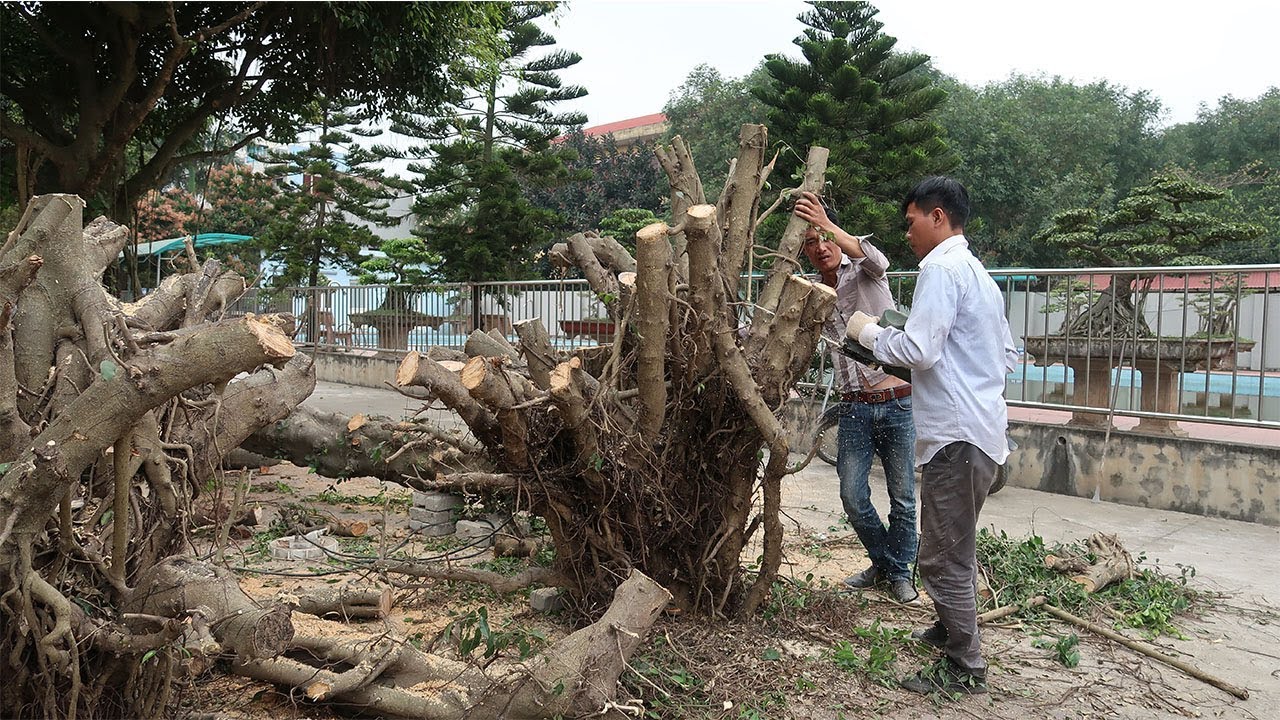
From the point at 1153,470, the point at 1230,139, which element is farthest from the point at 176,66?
the point at 1230,139

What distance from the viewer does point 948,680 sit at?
3260 mm

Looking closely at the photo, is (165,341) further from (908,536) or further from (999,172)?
(999,172)

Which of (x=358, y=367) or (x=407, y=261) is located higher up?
(x=407, y=261)

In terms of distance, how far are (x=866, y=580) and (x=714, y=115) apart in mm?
26921

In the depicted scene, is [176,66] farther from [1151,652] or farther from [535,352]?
[1151,652]

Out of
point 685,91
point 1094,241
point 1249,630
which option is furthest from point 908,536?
point 685,91

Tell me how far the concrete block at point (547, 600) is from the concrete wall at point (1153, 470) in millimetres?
4777

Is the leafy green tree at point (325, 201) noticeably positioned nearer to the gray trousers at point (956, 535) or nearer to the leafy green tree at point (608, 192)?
the leafy green tree at point (608, 192)

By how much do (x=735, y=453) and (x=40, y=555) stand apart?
2.33m

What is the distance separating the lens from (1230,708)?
3.20m

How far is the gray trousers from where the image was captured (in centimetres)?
320

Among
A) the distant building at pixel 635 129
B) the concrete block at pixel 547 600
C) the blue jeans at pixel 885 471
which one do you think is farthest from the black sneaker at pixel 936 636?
the distant building at pixel 635 129

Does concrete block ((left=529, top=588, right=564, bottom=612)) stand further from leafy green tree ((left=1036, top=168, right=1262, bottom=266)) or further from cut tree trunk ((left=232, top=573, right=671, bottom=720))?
leafy green tree ((left=1036, top=168, right=1262, bottom=266))

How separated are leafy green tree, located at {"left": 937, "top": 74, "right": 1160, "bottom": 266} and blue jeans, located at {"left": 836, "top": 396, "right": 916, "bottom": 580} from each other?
21.9 meters
